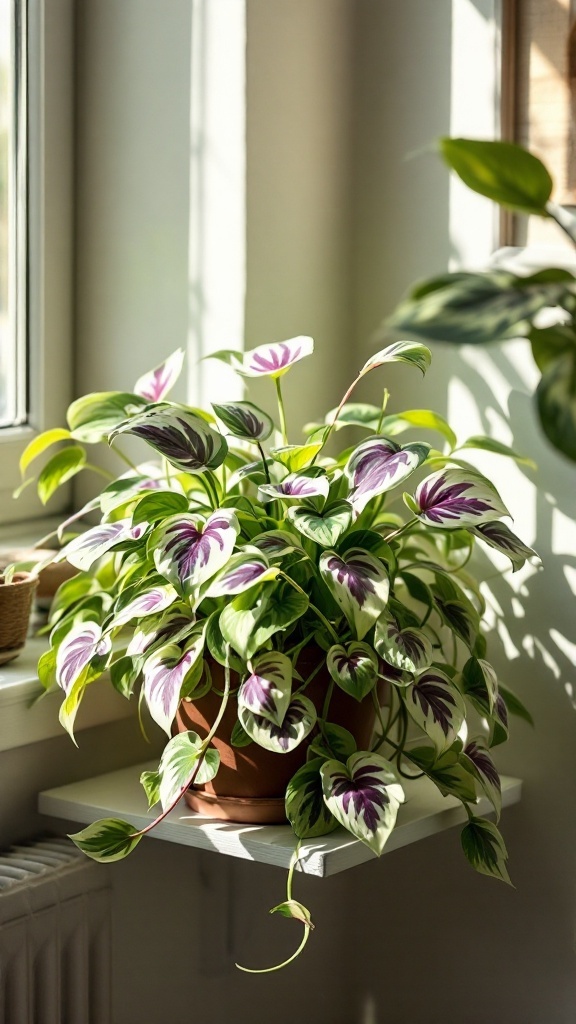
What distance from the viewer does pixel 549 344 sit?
0.58m

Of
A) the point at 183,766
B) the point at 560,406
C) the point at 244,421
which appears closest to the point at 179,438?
the point at 244,421

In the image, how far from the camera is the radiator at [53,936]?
128 cm

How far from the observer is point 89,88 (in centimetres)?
164

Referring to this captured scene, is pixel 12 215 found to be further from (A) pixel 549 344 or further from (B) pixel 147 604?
(A) pixel 549 344

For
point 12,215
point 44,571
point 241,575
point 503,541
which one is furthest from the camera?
point 12,215

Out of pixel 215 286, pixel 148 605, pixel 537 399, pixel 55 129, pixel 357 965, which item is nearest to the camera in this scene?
pixel 537 399

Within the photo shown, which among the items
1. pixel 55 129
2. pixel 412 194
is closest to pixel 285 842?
pixel 412 194

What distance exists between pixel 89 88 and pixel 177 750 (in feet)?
3.12

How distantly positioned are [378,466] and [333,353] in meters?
0.50

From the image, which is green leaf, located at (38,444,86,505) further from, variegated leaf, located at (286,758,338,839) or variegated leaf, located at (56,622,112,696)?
variegated leaf, located at (286,758,338,839)

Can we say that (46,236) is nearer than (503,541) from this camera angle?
No

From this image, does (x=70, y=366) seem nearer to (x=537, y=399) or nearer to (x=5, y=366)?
(x=5, y=366)

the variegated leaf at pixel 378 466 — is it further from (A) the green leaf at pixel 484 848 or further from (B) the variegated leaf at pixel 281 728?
(A) the green leaf at pixel 484 848

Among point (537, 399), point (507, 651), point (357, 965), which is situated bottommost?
point (357, 965)
